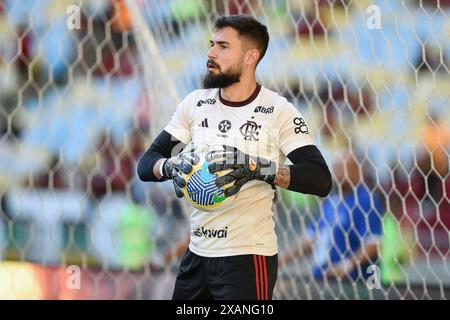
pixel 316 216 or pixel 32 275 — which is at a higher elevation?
pixel 316 216

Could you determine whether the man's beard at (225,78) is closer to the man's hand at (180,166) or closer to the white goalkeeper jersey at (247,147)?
the white goalkeeper jersey at (247,147)

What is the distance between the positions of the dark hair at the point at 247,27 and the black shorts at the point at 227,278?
0.48 meters

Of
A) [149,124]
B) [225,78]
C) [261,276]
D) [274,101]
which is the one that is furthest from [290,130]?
[149,124]

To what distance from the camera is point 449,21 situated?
3355 millimetres

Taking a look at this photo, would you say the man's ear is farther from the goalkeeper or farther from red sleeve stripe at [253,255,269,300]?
Result: red sleeve stripe at [253,255,269,300]

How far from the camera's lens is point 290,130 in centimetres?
151

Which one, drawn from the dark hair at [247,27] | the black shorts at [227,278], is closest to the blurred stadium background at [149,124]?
the dark hair at [247,27]

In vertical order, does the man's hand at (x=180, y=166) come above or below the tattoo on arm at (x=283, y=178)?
above

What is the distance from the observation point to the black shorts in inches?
57.6

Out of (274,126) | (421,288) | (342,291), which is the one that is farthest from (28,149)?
(274,126)

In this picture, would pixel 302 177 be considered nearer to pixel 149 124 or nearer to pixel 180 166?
pixel 180 166

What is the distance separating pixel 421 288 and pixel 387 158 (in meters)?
0.65

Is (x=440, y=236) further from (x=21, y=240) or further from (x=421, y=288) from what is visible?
(x=21, y=240)

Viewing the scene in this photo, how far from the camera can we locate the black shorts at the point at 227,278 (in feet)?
4.80
